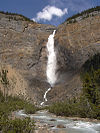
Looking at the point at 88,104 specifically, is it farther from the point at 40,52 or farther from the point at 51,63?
the point at 40,52

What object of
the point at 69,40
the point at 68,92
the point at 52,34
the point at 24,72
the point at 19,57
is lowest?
the point at 68,92

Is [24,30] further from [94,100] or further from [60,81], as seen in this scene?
[94,100]

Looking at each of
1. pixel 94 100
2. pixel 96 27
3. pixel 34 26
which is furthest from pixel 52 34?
pixel 94 100

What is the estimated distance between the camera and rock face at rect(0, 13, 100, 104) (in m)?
34.3

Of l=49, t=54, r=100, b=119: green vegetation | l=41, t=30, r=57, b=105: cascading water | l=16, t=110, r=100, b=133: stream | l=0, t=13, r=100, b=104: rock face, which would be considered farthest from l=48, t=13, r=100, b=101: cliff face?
l=16, t=110, r=100, b=133: stream

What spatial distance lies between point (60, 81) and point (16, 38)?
16.0 metres

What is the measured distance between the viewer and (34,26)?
47125 millimetres

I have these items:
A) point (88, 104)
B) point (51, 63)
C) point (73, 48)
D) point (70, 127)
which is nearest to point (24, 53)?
point (51, 63)

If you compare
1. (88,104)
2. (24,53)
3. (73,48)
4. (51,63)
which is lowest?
(88,104)

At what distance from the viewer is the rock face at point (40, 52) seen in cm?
3431

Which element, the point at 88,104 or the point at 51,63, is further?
the point at 51,63

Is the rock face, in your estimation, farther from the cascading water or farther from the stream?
the stream

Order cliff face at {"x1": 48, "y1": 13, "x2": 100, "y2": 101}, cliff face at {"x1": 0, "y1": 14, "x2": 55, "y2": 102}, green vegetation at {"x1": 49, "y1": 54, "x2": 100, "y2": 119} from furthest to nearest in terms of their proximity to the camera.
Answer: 1. cliff face at {"x1": 0, "y1": 14, "x2": 55, "y2": 102}
2. cliff face at {"x1": 48, "y1": 13, "x2": 100, "y2": 101}
3. green vegetation at {"x1": 49, "y1": 54, "x2": 100, "y2": 119}

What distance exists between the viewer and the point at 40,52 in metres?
43.7
